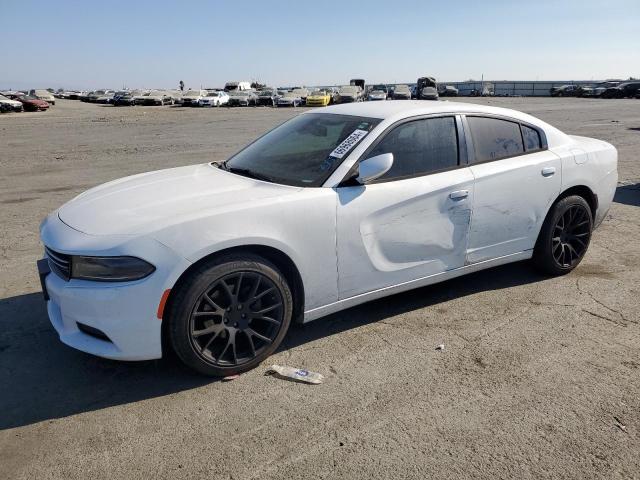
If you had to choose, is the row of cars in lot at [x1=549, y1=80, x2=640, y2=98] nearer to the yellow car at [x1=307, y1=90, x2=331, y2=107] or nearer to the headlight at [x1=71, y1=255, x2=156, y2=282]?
the yellow car at [x1=307, y1=90, x2=331, y2=107]

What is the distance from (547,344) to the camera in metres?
3.68

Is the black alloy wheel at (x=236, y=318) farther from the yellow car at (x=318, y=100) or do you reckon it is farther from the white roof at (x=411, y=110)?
the yellow car at (x=318, y=100)

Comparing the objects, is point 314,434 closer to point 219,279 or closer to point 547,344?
point 219,279

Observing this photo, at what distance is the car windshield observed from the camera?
3.73 m

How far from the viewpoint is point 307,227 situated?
11.1 ft

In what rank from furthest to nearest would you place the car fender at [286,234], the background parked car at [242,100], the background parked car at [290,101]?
the background parked car at [242,100], the background parked car at [290,101], the car fender at [286,234]

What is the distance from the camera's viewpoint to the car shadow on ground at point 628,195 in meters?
7.81

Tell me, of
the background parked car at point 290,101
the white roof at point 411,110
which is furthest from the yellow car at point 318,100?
the white roof at point 411,110

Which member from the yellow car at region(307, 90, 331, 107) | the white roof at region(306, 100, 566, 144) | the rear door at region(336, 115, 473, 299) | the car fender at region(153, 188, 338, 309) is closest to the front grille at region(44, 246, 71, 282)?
the car fender at region(153, 188, 338, 309)

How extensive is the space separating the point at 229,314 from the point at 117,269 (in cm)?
69

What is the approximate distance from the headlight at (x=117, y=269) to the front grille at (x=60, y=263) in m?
0.16

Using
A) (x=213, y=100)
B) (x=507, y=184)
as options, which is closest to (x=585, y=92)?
(x=213, y=100)

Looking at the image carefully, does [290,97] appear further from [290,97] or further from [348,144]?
[348,144]

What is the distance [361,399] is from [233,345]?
83 centimetres
